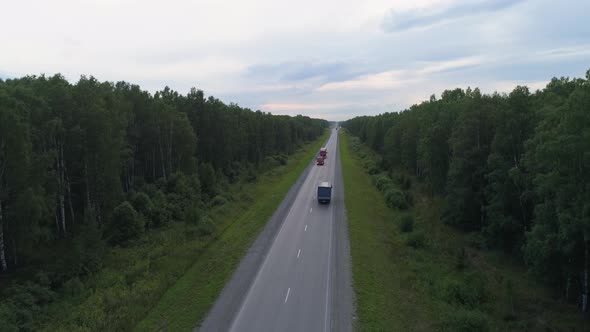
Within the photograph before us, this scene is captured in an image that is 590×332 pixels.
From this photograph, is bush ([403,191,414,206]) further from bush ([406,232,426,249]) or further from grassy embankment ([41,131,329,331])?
grassy embankment ([41,131,329,331])

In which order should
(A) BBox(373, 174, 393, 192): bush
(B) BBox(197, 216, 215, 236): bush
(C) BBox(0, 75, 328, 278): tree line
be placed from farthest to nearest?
(A) BBox(373, 174, 393, 192): bush → (B) BBox(197, 216, 215, 236): bush → (C) BBox(0, 75, 328, 278): tree line

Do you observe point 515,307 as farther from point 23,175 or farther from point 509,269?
point 23,175

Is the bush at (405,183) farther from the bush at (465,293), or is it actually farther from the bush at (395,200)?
the bush at (465,293)

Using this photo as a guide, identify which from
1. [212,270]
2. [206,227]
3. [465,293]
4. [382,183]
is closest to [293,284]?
[212,270]

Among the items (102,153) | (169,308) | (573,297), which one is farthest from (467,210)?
(102,153)

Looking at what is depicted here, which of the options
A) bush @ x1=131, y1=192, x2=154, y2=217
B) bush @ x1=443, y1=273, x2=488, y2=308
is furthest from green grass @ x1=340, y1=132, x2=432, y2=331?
bush @ x1=131, y1=192, x2=154, y2=217

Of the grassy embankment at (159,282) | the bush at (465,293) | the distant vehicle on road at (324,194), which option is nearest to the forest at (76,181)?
the grassy embankment at (159,282)

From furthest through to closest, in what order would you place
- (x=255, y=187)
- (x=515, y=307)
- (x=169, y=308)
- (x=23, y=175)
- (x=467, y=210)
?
(x=255, y=187)
(x=467, y=210)
(x=23, y=175)
(x=515, y=307)
(x=169, y=308)
